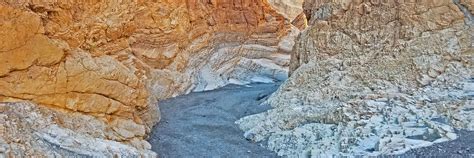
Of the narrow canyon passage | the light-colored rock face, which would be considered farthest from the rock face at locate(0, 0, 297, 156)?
the light-colored rock face

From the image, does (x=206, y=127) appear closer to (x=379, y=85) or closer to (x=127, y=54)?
(x=379, y=85)

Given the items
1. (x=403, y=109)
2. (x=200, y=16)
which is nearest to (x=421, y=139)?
(x=403, y=109)

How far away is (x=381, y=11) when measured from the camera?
15.2 metres

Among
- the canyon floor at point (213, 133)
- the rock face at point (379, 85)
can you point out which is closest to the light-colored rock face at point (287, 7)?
the canyon floor at point (213, 133)

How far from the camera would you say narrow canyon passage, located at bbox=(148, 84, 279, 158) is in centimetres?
1189

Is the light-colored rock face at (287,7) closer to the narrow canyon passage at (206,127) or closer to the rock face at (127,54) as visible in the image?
the rock face at (127,54)

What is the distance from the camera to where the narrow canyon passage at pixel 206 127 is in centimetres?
1189

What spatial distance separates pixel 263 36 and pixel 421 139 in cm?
2212

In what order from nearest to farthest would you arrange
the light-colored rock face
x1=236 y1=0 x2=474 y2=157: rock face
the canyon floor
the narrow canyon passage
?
the canyon floor → x1=236 y1=0 x2=474 y2=157: rock face → the narrow canyon passage → the light-colored rock face

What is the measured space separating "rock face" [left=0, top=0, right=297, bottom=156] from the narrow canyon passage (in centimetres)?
68

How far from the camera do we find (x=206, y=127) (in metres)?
14.4

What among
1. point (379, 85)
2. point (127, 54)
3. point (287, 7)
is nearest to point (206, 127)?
point (379, 85)

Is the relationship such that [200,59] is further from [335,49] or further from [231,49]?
[335,49]

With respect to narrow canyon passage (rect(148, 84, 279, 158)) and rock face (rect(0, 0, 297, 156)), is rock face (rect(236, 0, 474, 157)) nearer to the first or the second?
narrow canyon passage (rect(148, 84, 279, 158))
